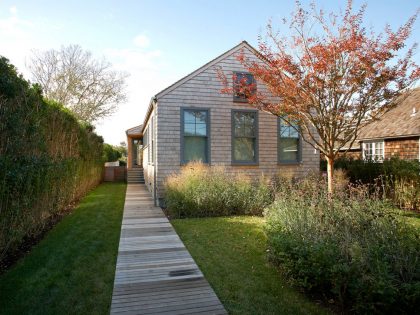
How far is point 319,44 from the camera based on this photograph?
7918 millimetres

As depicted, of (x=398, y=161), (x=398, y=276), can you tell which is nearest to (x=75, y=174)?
(x=398, y=276)

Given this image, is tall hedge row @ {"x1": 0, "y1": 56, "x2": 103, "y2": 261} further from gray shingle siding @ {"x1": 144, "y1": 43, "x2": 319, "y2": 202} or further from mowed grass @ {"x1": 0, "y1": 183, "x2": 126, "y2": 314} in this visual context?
gray shingle siding @ {"x1": 144, "y1": 43, "x2": 319, "y2": 202}

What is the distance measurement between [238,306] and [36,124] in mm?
5135

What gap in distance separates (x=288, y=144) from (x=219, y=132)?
2.75 metres

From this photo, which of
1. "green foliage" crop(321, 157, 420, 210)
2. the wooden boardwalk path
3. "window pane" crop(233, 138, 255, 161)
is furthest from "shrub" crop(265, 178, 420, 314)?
"window pane" crop(233, 138, 255, 161)

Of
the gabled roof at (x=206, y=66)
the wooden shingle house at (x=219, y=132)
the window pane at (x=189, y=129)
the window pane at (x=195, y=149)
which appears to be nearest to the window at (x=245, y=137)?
the wooden shingle house at (x=219, y=132)

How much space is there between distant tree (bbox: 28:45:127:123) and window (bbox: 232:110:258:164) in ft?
64.0

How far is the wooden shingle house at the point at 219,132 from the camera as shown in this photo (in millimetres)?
9719

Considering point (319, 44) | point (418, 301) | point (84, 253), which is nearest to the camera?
point (418, 301)

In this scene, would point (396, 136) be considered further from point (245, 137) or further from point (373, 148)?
point (245, 137)

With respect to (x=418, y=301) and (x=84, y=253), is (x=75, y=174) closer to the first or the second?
(x=84, y=253)

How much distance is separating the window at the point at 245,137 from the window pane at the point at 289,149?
1062 mm

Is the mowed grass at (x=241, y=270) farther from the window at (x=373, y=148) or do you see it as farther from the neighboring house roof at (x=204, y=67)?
the window at (x=373, y=148)

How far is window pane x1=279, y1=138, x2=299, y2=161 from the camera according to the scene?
1085 cm
